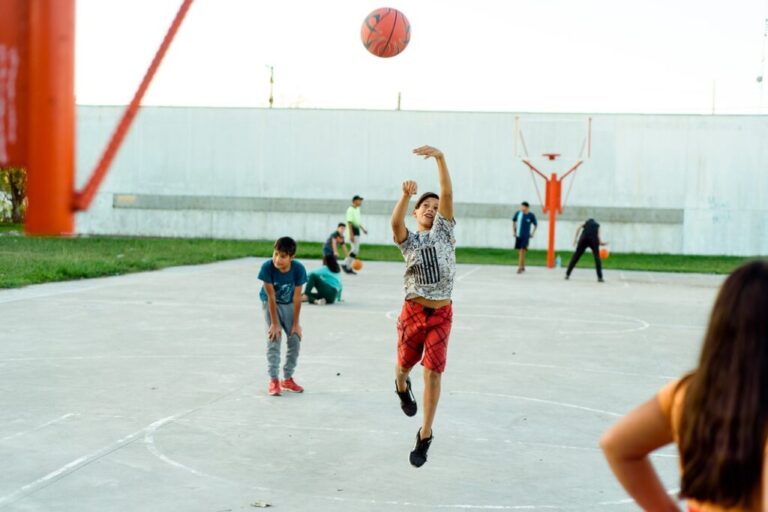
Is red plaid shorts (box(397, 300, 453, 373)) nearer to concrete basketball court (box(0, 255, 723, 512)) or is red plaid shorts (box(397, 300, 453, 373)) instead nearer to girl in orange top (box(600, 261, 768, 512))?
concrete basketball court (box(0, 255, 723, 512))

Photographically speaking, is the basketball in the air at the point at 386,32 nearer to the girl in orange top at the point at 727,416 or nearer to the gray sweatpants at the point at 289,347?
the gray sweatpants at the point at 289,347

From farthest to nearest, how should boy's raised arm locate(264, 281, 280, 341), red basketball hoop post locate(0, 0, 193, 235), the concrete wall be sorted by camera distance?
the concrete wall < boy's raised arm locate(264, 281, 280, 341) < red basketball hoop post locate(0, 0, 193, 235)

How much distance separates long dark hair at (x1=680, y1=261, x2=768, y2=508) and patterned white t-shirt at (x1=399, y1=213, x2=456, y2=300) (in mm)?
5138

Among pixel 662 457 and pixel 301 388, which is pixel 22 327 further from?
pixel 662 457

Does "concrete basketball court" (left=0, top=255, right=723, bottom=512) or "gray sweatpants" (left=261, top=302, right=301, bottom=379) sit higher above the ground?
"gray sweatpants" (left=261, top=302, right=301, bottom=379)

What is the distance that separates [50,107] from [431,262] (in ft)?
18.6

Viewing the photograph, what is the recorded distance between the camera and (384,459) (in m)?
6.72

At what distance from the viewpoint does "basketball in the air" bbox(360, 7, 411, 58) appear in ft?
23.5

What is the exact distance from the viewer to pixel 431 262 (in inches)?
280

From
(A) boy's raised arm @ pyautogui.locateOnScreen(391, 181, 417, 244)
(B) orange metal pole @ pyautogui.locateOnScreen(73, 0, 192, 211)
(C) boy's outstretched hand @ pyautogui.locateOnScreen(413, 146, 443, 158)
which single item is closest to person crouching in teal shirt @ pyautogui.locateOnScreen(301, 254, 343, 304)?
(A) boy's raised arm @ pyautogui.locateOnScreen(391, 181, 417, 244)

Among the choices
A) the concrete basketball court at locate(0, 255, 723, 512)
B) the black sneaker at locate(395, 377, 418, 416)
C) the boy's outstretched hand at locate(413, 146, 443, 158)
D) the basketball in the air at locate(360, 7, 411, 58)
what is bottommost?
the concrete basketball court at locate(0, 255, 723, 512)

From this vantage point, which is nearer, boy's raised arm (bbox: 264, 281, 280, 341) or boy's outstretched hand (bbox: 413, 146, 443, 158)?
boy's outstretched hand (bbox: 413, 146, 443, 158)

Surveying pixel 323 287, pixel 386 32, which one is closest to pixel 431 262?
pixel 386 32

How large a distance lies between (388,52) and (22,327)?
7154 millimetres
